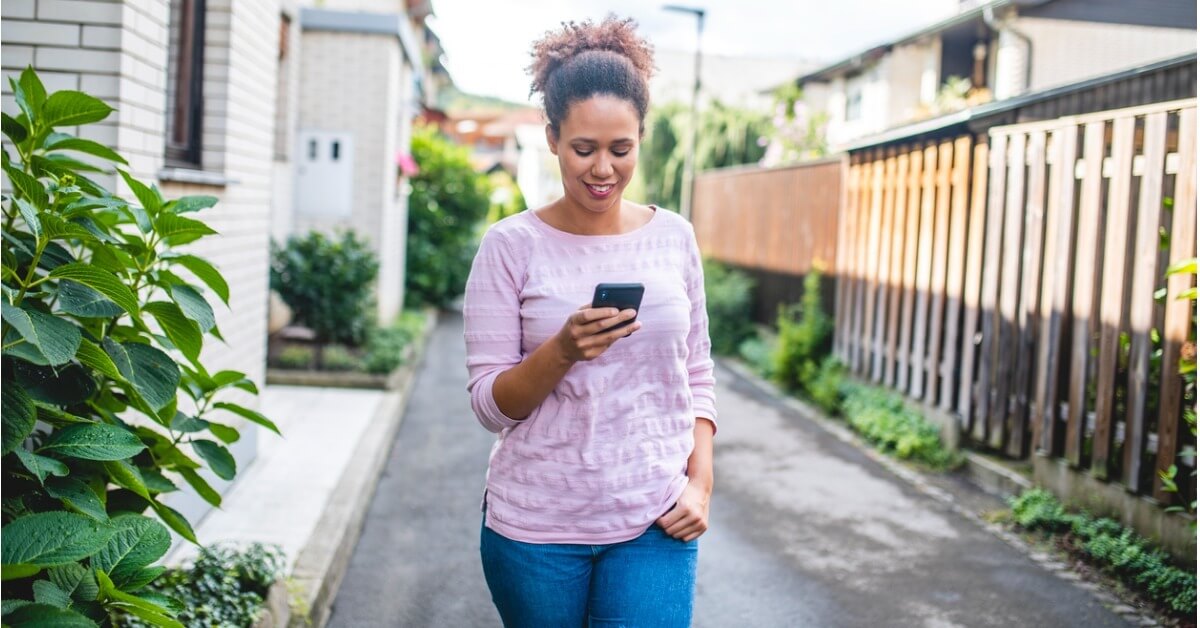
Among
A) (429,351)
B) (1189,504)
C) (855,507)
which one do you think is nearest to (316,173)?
(429,351)

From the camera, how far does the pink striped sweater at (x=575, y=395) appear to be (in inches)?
95.0

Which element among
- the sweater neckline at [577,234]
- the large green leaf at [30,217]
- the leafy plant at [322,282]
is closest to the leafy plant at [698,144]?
the leafy plant at [322,282]

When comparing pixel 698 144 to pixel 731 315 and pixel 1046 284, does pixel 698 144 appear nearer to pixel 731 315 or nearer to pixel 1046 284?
pixel 731 315

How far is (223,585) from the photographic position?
3898mm

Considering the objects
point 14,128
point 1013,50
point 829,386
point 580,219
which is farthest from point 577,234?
point 1013,50

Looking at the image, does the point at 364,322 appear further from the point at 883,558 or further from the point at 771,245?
the point at 883,558

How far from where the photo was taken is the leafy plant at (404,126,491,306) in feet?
57.8

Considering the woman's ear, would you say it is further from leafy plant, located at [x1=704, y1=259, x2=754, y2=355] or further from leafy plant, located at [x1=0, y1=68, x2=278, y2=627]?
leafy plant, located at [x1=704, y1=259, x2=754, y2=355]

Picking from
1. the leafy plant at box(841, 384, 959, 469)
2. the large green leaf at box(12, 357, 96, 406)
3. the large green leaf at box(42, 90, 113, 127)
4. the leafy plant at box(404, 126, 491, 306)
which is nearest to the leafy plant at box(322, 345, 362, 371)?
the leafy plant at box(841, 384, 959, 469)

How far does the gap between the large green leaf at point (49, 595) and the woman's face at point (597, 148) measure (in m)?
1.32

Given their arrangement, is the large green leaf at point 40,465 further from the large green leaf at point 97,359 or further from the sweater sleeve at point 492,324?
the sweater sleeve at point 492,324

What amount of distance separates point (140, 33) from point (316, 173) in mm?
9150

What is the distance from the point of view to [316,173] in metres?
13.3

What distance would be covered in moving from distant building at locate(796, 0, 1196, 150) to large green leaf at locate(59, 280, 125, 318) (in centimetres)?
1611
